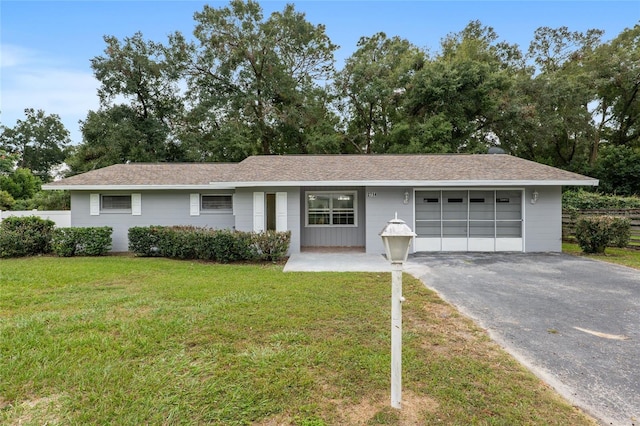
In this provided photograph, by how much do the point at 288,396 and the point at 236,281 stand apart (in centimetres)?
399

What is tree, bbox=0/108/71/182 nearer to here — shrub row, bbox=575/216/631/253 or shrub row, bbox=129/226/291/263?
shrub row, bbox=129/226/291/263

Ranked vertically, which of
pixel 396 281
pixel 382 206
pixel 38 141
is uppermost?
pixel 38 141

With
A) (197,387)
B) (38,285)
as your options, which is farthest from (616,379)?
(38,285)

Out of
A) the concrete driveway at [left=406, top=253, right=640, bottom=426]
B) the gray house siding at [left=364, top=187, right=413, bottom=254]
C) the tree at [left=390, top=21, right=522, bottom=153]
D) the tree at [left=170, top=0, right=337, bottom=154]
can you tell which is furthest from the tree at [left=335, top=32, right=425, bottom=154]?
the concrete driveway at [left=406, top=253, right=640, bottom=426]

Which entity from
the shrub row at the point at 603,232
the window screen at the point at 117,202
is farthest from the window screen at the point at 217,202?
the shrub row at the point at 603,232

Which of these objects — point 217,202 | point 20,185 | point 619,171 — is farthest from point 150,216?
point 20,185

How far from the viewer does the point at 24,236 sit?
9.35m

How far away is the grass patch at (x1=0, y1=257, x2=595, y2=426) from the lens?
2.40 metres

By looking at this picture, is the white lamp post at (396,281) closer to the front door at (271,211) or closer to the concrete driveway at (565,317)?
the concrete driveway at (565,317)

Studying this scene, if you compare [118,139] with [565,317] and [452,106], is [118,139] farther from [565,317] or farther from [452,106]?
[565,317]

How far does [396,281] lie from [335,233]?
360 inches

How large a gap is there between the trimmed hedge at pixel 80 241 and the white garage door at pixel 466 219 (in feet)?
33.0

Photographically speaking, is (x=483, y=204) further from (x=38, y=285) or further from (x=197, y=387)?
(x=38, y=285)

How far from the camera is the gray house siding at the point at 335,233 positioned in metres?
11.6
